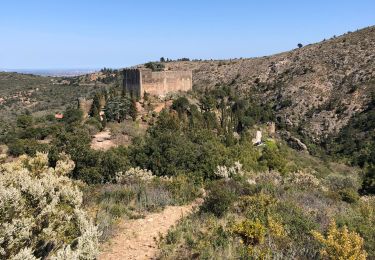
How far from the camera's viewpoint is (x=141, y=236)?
31.6 ft

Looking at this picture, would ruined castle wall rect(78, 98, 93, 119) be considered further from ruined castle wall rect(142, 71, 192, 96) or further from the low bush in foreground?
the low bush in foreground

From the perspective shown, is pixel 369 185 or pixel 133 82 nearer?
pixel 369 185

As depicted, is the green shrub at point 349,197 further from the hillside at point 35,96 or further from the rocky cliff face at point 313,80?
the hillside at point 35,96

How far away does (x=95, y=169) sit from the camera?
1925cm

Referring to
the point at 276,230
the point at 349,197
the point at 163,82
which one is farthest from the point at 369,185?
the point at 163,82

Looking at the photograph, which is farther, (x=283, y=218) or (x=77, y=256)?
(x=283, y=218)

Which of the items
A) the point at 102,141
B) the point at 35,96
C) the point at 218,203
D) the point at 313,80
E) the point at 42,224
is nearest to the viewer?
the point at 42,224

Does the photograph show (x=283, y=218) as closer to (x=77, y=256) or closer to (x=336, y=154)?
(x=77, y=256)

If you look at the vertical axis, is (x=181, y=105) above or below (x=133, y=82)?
below

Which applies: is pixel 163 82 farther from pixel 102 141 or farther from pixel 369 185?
pixel 369 185

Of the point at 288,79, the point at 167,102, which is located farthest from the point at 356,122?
the point at 167,102

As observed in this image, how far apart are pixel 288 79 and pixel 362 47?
1215 cm

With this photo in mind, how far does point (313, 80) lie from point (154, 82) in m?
28.8

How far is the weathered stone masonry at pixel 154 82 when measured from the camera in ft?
143
